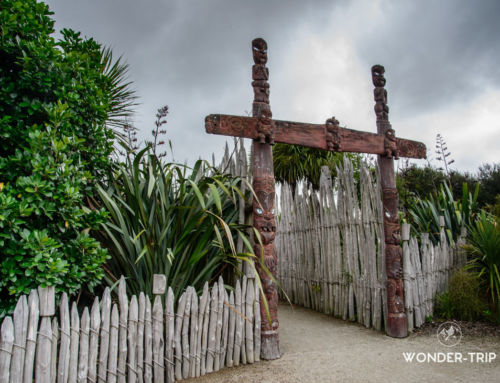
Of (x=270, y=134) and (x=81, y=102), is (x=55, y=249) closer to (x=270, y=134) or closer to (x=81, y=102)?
(x=81, y=102)

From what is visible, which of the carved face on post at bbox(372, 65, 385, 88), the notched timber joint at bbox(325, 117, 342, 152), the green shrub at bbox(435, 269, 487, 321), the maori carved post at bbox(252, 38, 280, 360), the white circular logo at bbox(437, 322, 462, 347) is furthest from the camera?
the carved face on post at bbox(372, 65, 385, 88)

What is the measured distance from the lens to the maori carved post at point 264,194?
3607mm

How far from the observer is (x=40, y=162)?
8.18ft

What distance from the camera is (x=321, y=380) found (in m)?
3.16

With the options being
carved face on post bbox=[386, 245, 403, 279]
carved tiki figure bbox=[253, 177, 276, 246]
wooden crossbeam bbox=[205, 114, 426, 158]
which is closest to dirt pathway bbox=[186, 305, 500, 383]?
carved face on post bbox=[386, 245, 403, 279]

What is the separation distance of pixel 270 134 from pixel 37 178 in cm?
229

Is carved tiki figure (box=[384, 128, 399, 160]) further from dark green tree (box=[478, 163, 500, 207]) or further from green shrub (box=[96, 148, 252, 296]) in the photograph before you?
dark green tree (box=[478, 163, 500, 207])

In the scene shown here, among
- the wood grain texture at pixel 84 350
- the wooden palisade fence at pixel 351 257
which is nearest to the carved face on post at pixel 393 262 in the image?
the wooden palisade fence at pixel 351 257

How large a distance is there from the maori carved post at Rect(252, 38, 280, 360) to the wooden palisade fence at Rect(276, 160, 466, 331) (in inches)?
62.7

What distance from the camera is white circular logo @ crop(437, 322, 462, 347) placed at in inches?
166

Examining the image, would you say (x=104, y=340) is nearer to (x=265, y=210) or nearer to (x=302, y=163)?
(x=265, y=210)

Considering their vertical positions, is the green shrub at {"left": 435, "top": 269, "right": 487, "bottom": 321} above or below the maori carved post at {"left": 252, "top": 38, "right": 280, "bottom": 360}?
below

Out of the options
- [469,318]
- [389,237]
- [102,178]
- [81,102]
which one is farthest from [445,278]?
[81,102]

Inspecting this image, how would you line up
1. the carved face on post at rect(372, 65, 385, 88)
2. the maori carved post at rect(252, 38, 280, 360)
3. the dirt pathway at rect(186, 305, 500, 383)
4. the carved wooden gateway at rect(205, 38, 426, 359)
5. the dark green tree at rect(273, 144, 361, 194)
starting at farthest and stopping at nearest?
the dark green tree at rect(273, 144, 361, 194) < the carved face on post at rect(372, 65, 385, 88) < the carved wooden gateway at rect(205, 38, 426, 359) < the maori carved post at rect(252, 38, 280, 360) < the dirt pathway at rect(186, 305, 500, 383)
